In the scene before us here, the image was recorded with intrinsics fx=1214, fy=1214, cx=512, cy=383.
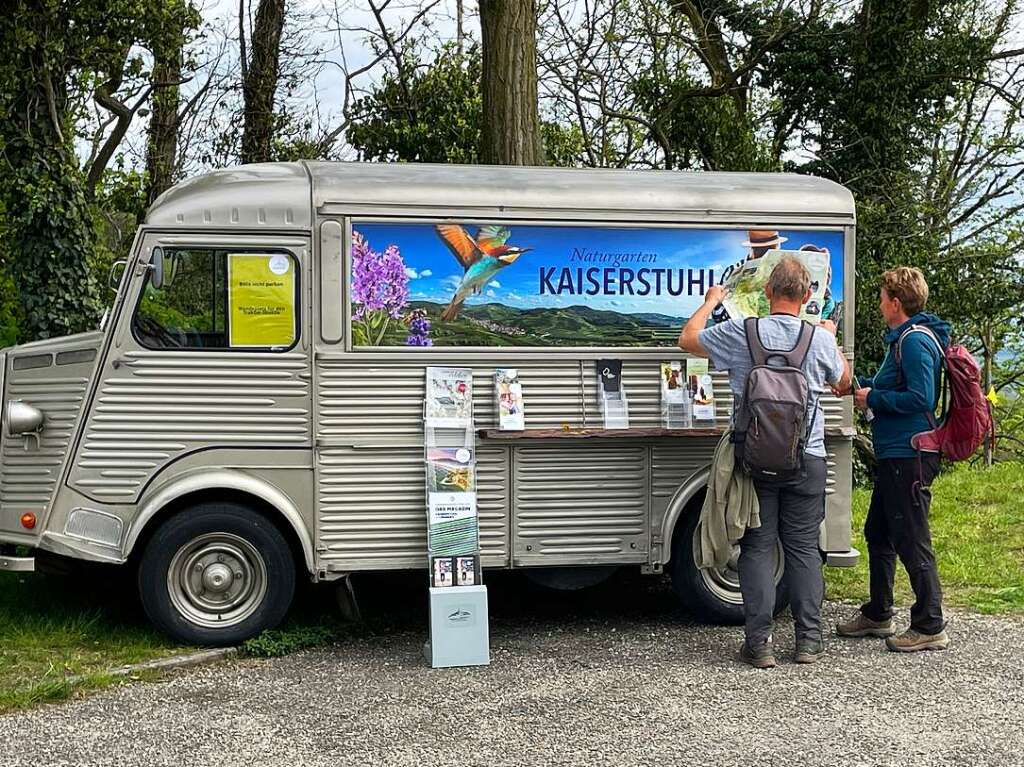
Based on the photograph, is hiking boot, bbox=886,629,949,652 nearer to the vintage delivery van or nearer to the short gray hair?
the vintage delivery van

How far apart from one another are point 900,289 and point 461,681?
2912 millimetres

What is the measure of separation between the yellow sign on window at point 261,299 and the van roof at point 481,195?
7.7 inches

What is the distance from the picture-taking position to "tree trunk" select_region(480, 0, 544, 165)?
9.87m

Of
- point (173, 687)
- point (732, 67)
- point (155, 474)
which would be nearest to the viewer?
point (173, 687)

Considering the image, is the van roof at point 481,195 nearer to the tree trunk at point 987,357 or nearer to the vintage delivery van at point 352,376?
the vintage delivery van at point 352,376

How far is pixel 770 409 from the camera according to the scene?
573 centimetres

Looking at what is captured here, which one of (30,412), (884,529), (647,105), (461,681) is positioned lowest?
(461,681)

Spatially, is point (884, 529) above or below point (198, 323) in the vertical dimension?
below

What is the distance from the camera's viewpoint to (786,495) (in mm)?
5996

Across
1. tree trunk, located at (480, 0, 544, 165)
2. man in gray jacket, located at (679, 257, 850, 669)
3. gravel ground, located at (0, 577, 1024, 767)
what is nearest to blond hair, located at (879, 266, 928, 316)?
man in gray jacket, located at (679, 257, 850, 669)

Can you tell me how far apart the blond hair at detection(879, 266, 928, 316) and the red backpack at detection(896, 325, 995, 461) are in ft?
0.43

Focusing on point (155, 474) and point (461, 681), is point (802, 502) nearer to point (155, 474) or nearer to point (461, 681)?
point (461, 681)

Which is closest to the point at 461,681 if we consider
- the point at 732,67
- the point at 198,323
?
the point at 198,323

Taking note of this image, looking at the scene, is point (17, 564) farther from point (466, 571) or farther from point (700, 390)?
point (700, 390)
